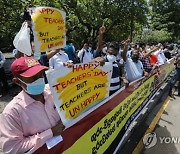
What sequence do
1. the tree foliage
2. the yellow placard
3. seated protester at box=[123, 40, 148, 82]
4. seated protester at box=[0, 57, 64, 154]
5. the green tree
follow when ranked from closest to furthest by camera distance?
seated protester at box=[0, 57, 64, 154]
the yellow placard
seated protester at box=[123, 40, 148, 82]
the tree foliage
the green tree

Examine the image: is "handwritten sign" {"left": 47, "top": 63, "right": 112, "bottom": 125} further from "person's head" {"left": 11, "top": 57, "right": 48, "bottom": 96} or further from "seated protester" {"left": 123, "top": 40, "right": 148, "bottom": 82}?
"seated protester" {"left": 123, "top": 40, "right": 148, "bottom": 82}

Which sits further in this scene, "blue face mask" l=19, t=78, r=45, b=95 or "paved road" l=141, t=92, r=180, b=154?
"paved road" l=141, t=92, r=180, b=154

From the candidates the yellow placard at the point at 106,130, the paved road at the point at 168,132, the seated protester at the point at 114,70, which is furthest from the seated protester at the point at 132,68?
the paved road at the point at 168,132

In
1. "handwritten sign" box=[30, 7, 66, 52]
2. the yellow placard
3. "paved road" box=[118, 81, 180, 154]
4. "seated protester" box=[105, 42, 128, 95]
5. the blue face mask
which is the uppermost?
"handwritten sign" box=[30, 7, 66, 52]

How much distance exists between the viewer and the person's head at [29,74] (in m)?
2.40

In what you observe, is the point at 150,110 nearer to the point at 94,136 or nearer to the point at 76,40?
the point at 94,136

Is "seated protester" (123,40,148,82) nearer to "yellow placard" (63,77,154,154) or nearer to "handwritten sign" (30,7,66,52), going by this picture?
"yellow placard" (63,77,154,154)

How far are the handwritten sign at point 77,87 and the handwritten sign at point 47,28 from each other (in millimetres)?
1107

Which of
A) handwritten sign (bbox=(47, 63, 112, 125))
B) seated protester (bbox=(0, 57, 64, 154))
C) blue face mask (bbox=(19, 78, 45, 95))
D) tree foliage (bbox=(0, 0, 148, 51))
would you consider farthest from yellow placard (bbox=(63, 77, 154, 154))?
tree foliage (bbox=(0, 0, 148, 51))

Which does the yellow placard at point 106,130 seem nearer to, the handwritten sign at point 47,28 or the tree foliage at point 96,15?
the handwritten sign at point 47,28

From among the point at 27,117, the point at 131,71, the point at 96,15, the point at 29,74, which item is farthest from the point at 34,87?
the point at 96,15

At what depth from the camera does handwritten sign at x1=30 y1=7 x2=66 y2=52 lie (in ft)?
13.9

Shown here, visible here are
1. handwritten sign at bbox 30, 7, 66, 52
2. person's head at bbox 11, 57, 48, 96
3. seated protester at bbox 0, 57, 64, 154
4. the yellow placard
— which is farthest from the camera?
handwritten sign at bbox 30, 7, 66, 52

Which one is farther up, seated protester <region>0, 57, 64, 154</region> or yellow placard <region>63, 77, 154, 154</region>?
seated protester <region>0, 57, 64, 154</region>
